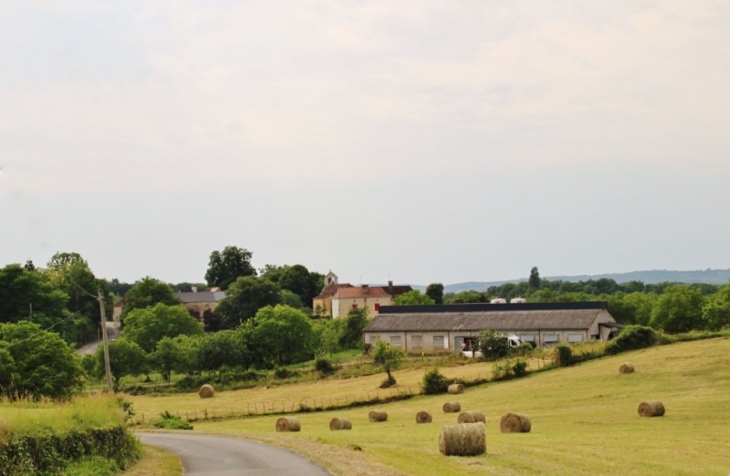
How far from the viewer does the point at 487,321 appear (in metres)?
102

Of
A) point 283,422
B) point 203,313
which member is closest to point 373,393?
point 283,422

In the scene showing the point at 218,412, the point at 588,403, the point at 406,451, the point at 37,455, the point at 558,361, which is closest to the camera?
the point at 37,455

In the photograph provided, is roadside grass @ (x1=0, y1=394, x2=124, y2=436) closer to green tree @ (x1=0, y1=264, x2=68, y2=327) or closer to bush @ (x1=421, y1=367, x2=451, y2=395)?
bush @ (x1=421, y1=367, x2=451, y2=395)

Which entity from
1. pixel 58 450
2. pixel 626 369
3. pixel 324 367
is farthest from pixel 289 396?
pixel 58 450

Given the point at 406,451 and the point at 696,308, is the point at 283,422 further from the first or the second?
the point at 696,308

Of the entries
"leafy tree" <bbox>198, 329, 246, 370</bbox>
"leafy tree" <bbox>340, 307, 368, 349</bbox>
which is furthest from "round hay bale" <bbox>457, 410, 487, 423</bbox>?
"leafy tree" <bbox>340, 307, 368, 349</bbox>

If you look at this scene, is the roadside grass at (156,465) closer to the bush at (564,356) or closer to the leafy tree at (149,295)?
the bush at (564,356)

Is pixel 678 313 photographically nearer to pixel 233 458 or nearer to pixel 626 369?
pixel 626 369

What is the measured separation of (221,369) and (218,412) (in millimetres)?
30318

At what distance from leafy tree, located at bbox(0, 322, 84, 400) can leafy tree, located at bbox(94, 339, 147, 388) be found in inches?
1077

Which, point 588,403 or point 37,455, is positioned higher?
point 37,455

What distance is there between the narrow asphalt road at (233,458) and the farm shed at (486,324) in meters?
64.2

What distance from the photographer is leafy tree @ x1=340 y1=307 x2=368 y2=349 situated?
12538cm

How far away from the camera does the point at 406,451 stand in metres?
29.8
